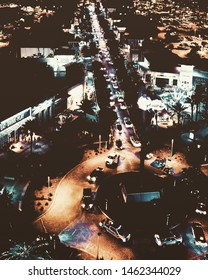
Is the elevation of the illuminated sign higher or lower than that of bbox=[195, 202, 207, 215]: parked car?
higher

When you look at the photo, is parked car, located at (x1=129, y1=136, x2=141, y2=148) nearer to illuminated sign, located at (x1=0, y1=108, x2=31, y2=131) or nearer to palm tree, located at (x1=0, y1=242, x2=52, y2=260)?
illuminated sign, located at (x1=0, y1=108, x2=31, y2=131)

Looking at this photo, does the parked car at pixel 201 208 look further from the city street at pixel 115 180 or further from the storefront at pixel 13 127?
the storefront at pixel 13 127

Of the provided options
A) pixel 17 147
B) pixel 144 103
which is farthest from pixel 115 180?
pixel 144 103

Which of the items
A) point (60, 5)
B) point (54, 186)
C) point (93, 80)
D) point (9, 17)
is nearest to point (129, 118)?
point (93, 80)

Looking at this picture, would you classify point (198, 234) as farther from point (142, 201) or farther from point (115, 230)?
point (115, 230)

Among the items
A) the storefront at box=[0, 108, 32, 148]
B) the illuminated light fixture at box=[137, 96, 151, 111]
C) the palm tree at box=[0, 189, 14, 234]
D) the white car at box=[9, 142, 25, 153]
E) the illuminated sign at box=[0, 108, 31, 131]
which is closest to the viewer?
the palm tree at box=[0, 189, 14, 234]

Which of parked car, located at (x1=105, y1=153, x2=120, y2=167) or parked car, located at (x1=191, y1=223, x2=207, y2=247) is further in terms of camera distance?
parked car, located at (x1=105, y1=153, x2=120, y2=167)

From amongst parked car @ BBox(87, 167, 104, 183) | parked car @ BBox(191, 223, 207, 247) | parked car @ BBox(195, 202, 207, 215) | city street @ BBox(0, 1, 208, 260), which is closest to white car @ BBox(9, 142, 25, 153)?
city street @ BBox(0, 1, 208, 260)
